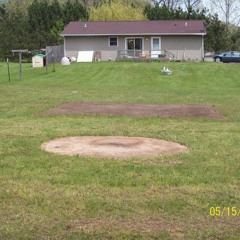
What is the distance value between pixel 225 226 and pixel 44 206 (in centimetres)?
187

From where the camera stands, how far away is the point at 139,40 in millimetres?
39469

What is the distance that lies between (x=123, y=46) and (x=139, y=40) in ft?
5.14

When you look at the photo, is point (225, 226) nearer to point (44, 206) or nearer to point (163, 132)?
point (44, 206)

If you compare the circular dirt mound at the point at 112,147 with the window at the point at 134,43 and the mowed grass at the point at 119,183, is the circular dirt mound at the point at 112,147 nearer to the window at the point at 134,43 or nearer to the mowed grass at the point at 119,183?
the mowed grass at the point at 119,183

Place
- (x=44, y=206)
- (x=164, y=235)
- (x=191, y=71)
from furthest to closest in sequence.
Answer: (x=191, y=71) → (x=44, y=206) → (x=164, y=235)

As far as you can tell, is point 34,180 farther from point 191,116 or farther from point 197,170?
point 191,116

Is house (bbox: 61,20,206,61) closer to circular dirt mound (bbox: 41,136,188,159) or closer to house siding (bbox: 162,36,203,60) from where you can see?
house siding (bbox: 162,36,203,60)

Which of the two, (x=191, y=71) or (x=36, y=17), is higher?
(x=36, y=17)

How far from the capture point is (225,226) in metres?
4.09

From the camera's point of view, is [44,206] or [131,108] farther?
[131,108]

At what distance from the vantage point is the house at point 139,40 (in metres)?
38.2

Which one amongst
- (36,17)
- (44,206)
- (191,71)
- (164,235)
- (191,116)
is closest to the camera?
(164,235)

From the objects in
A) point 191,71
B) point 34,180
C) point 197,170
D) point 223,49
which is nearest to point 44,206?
point 34,180

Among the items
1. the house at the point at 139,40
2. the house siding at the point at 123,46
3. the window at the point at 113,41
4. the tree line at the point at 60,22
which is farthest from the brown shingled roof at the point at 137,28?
the tree line at the point at 60,22
